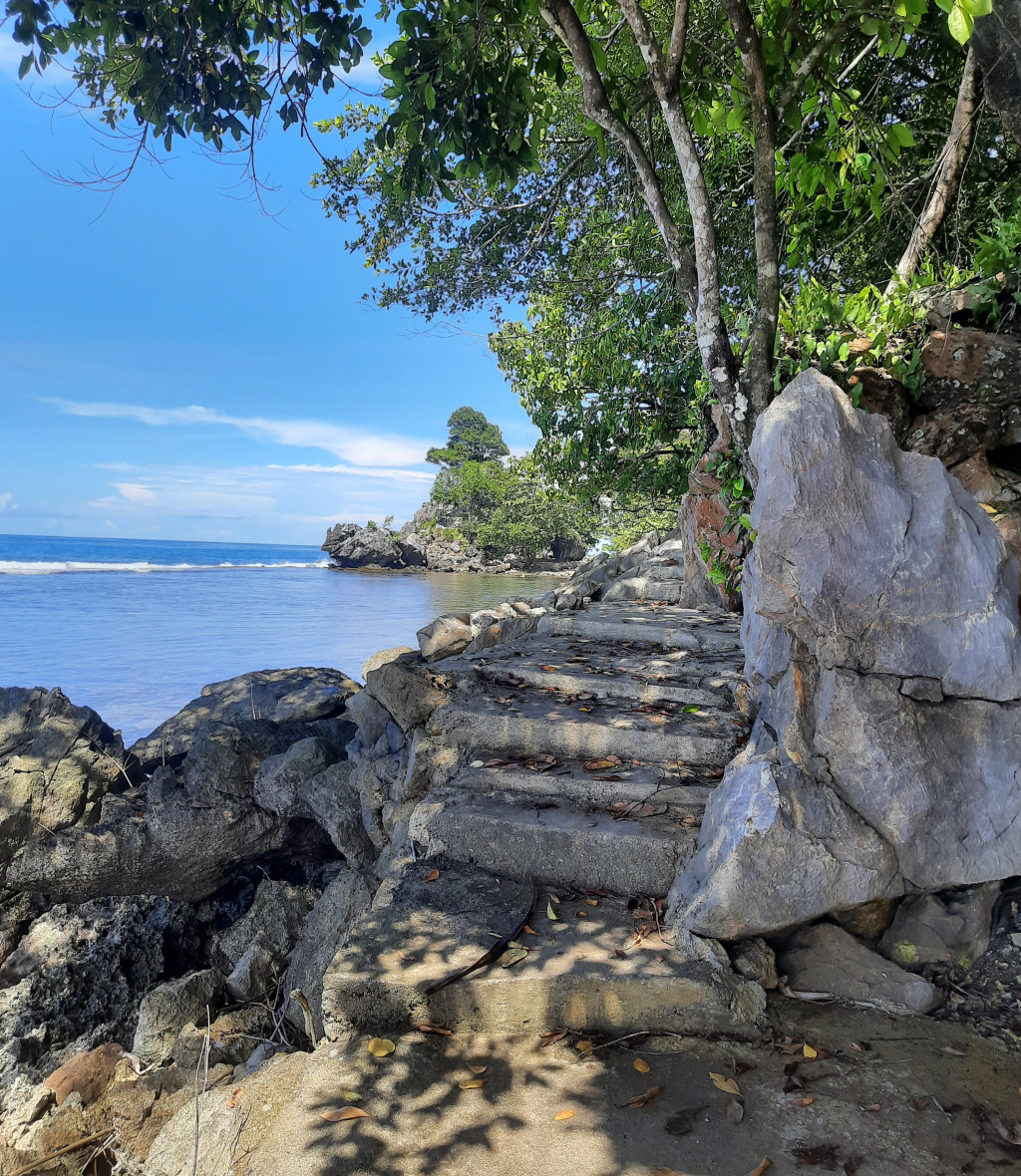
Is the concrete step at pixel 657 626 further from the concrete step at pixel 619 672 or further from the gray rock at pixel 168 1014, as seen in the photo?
the gray rock at pixel 168 1014

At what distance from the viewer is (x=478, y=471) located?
3866 cm

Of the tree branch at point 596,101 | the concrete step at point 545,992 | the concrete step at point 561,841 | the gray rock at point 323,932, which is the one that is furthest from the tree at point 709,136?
the gray rock at point 323,932

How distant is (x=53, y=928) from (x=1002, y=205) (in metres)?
9.25

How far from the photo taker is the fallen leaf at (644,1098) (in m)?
2.37

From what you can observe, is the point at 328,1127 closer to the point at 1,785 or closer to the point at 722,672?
the point at 722,672

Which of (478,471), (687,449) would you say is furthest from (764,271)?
(478,471)

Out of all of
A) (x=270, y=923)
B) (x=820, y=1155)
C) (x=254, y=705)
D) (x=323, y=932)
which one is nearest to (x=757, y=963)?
(x=820, y=1155)

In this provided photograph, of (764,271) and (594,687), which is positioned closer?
(764,271)

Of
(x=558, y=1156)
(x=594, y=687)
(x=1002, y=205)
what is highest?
(x=1002, y=205)

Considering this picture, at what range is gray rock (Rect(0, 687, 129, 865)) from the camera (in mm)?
5660

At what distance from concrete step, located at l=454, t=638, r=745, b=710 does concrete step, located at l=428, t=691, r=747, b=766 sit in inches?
8.3

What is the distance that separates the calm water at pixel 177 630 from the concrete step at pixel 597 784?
22.5 feet

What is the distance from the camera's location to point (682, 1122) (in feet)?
7.48

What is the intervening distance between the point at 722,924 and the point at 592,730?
157 cm
